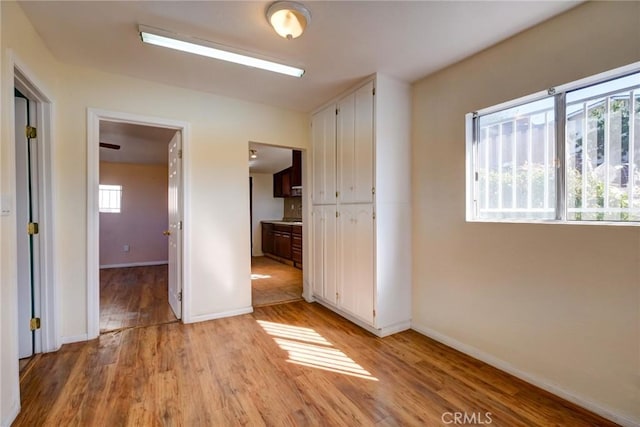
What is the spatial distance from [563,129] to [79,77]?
386 centimetres

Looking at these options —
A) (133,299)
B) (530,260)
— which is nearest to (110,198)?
(133,299)

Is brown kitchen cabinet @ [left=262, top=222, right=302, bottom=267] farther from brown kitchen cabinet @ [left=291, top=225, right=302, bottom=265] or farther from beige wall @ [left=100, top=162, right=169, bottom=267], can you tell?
beige wall @ [left=100, top=162, right=169, bottom=267]

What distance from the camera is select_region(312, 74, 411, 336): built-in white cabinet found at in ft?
8.76

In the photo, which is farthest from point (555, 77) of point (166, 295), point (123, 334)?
point (166, 295)

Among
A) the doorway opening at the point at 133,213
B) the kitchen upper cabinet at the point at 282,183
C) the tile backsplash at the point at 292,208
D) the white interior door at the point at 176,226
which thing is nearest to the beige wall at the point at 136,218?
the doorway opening at the point at 133,213

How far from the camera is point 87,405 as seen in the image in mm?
1732

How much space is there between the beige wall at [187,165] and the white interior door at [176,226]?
15 centimetres

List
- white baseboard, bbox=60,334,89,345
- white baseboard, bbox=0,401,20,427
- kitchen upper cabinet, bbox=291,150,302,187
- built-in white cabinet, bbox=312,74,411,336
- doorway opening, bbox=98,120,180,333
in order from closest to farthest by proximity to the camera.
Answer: white baseboard, bbox=0,401,20,427
white baseboard, bbox=60,334,89,345
built-in white cabinet, bbox=312,74,411,336
doorway opening, bbox=98,120,180,333
kitchen upper cabinet, bbox=291,150,302,187

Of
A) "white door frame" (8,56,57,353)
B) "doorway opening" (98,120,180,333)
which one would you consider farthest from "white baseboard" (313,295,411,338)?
"doorway opening" (98,120,180,333)

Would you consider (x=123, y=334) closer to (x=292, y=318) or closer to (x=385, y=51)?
(x=292, y=318)

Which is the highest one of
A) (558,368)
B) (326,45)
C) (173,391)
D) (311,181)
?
(326,45)

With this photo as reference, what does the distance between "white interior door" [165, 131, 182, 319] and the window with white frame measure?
2840 millimetres

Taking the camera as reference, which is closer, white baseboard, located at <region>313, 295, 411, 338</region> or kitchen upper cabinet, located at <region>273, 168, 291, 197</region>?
white baseboard, located at <region>313, 295, 411, 338</region>

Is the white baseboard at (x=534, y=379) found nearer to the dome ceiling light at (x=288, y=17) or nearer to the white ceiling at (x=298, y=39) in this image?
the white ceiling at (x=298, y=39)
